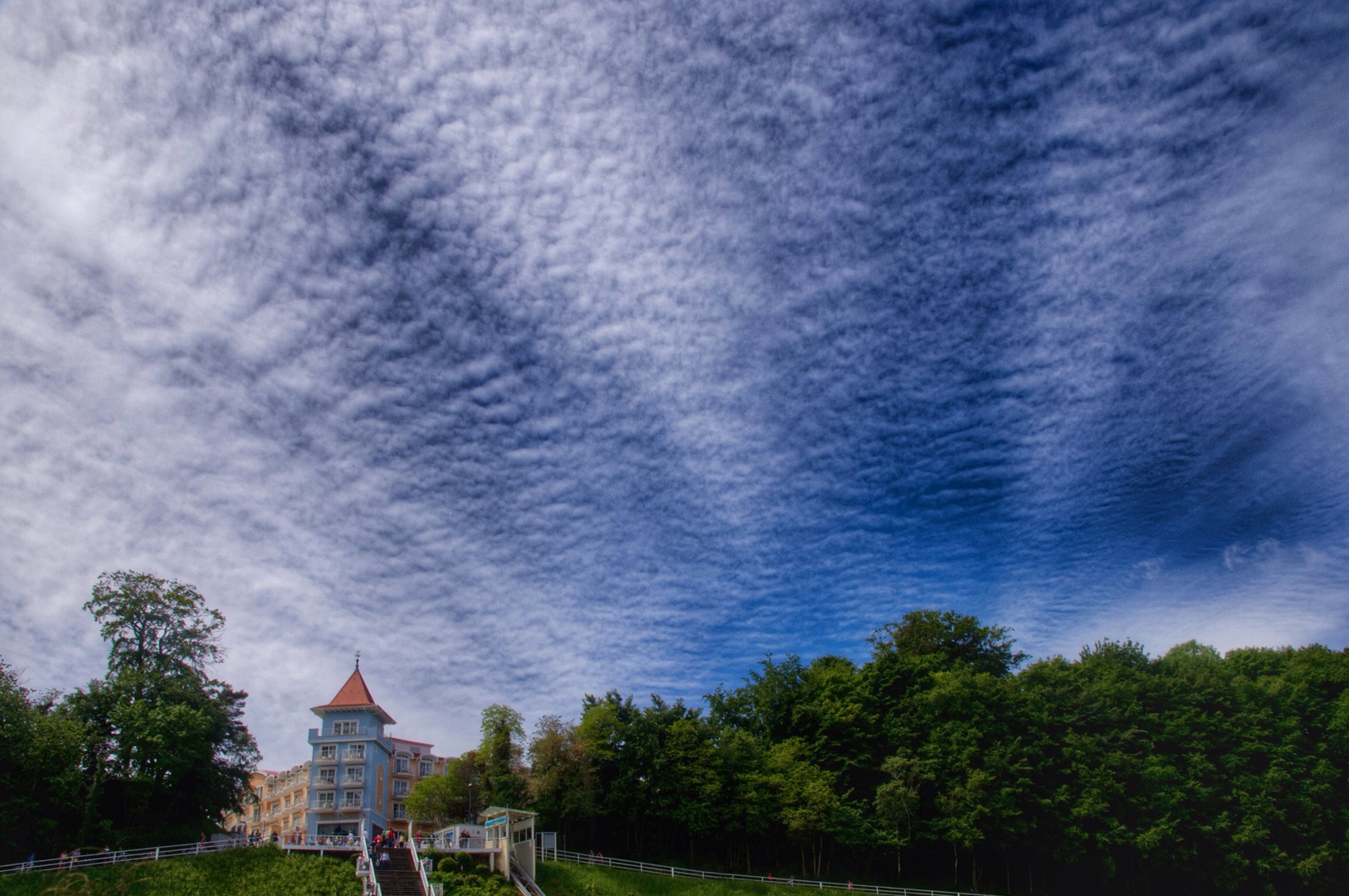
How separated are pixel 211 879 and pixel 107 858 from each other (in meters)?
4.69

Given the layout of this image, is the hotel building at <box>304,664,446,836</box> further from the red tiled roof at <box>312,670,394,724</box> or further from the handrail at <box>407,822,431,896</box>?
the handrail at <box>407,822,431,896</box>

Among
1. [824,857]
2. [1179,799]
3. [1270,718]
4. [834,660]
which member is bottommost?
[824,857]

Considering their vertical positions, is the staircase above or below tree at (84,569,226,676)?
below

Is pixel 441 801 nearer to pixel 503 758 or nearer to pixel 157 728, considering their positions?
pixel 503 758

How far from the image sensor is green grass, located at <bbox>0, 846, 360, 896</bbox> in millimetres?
30281

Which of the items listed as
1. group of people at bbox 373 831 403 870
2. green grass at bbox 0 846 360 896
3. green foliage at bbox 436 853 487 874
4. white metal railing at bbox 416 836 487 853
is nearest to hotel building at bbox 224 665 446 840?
group of people at bbox 373 831 403 870

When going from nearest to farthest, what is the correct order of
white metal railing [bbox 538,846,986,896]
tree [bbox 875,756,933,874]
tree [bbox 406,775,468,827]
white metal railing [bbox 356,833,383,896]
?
1. white metal railing [bbox 356,833,383,896]
2. white metal railing [bbox 538,846,986,896]
3. tree [bbox 875,756,933,874]
4. tree [bbox 406,775,468,827]

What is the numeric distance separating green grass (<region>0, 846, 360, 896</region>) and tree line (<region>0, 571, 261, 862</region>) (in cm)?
571

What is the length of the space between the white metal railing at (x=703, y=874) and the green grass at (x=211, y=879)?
13.1 m

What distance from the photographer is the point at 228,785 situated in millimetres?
44438

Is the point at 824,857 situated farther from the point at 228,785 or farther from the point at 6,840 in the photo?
the point at 6,840

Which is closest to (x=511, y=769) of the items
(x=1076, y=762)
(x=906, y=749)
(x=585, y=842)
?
(x=585, y=842)

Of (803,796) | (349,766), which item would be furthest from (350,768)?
(803,796)

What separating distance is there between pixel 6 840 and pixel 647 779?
A: 29593mm
